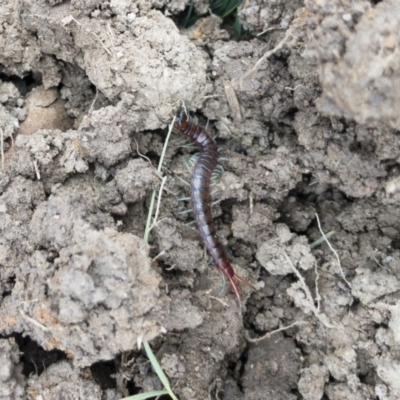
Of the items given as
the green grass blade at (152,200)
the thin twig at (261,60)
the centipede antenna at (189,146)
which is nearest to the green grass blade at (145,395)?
the green grass blade at (152,200)

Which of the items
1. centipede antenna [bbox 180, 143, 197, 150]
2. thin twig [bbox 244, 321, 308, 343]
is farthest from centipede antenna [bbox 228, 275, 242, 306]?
centipede antenna [bbox 180, 143, 197, 150]

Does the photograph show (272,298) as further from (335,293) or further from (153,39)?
(153,39)

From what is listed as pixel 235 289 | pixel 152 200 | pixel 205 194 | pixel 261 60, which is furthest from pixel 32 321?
pixel 261 60

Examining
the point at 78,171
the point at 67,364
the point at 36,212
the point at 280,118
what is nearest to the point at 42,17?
the point at 78,171

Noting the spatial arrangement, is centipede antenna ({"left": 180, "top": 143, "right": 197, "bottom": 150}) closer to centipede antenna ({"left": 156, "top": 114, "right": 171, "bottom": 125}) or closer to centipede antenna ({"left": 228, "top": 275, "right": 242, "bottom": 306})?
centipede antenna ({"left": 156, "top": 114, "right": 171, "bottom": 125})

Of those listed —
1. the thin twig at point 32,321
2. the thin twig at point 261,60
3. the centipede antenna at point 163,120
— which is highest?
the thin twig at point 261,60

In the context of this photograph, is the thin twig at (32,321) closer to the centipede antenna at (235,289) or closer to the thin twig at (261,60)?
the centipede antenna at (235,289)

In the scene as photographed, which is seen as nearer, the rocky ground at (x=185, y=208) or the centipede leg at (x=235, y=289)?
the rocky ground at (x=185, y=208)
